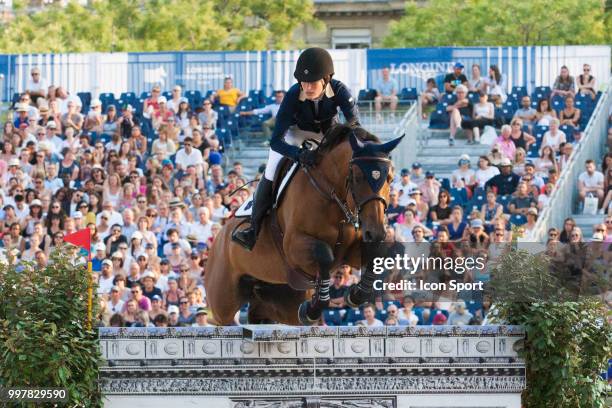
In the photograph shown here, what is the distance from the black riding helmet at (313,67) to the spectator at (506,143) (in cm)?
805

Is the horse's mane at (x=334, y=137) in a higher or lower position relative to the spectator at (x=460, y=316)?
higher

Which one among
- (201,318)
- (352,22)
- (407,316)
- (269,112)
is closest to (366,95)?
(269,112)

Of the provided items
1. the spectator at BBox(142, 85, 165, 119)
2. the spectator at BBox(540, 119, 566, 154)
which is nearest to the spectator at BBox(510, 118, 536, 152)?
the spectator at BBox(540, 119, 566, 154)

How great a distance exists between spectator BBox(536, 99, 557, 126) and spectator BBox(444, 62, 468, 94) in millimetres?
Result: 1286

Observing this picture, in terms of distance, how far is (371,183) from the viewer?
8.73m

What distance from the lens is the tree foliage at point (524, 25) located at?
33.5 m

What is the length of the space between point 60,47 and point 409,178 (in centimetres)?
1896

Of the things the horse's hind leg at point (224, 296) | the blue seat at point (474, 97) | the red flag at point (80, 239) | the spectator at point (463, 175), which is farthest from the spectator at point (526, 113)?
the red flag at point (80, 239)

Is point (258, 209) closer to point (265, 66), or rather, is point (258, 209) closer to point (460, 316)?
point (460, 316)

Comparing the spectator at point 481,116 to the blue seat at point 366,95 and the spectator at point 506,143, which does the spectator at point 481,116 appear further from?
the blue seat at point 366,95

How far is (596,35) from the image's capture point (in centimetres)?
3325

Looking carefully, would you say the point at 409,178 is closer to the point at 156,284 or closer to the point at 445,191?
the point at 445,191

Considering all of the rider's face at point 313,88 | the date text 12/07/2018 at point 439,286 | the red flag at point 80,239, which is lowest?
the date text 12/07/2018 at point 439,286

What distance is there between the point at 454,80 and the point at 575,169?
2.96 metres
